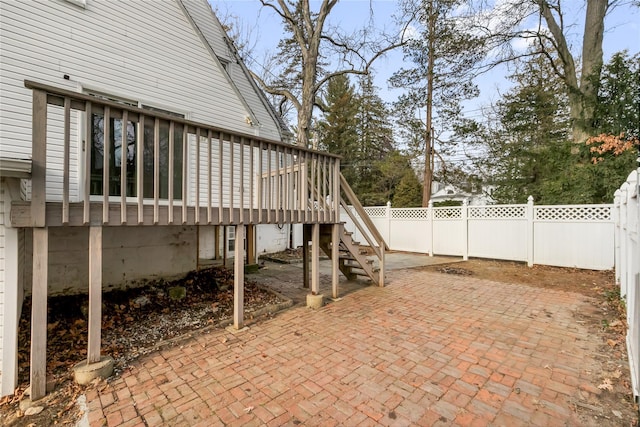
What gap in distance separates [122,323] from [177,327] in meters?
0.84

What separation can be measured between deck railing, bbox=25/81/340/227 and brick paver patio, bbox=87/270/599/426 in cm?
153

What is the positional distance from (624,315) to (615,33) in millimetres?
10498

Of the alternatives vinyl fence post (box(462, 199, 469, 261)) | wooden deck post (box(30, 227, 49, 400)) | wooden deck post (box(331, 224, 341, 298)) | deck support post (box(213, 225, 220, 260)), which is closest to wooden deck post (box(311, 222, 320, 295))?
wooden deck post (box(331, 224, 341, 298))

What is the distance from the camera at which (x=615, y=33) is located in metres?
9.68

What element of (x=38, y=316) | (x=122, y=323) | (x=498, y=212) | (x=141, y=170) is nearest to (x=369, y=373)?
(x=38, y=316)

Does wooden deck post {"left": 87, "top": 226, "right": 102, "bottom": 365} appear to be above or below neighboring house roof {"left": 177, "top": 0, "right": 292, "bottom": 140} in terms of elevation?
below

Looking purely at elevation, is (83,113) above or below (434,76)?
below

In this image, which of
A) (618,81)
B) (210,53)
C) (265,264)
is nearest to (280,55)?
(210,53)

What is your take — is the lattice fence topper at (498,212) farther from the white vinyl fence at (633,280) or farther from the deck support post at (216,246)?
the deck support post at (216,246)

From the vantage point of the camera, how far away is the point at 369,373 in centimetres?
287

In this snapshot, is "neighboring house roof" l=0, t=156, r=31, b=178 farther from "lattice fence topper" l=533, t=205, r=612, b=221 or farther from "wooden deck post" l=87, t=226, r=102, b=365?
"lattice fence topper" l=533, t=205, r=612, b=221

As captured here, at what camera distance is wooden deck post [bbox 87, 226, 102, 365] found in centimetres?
278

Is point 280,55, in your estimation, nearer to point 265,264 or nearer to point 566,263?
point 265,264

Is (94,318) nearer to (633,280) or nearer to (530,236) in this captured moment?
(633,280)
